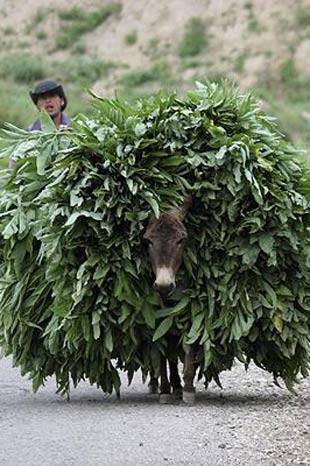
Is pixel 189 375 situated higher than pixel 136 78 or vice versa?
pixel 136 78

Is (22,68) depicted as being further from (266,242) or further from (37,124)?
(266,242)

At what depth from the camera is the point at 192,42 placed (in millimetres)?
49875

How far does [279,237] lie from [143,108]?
1.42 meters

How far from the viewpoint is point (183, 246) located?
9398 mm

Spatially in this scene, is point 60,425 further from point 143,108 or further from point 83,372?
point 143,108

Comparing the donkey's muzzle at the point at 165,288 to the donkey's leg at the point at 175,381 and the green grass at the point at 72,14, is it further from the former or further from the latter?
the green grass at the point at 72,14

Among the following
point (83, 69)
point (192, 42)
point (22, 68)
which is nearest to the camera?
point (192, 42)

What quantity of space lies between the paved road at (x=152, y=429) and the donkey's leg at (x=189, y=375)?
12 centimetres

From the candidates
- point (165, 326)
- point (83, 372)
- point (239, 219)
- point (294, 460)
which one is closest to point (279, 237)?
point (239, 219)

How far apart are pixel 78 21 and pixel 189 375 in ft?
145

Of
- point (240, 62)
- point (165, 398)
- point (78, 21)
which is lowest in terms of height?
point (165, 398)

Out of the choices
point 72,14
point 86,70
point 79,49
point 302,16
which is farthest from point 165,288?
point 72,14

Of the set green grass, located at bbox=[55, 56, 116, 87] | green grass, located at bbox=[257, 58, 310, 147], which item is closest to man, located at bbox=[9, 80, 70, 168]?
green grass, located at bbox=[257, 58, 310, 147]

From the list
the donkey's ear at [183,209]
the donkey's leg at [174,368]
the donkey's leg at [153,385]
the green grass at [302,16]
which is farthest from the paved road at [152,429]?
the green grass at [302,16]
